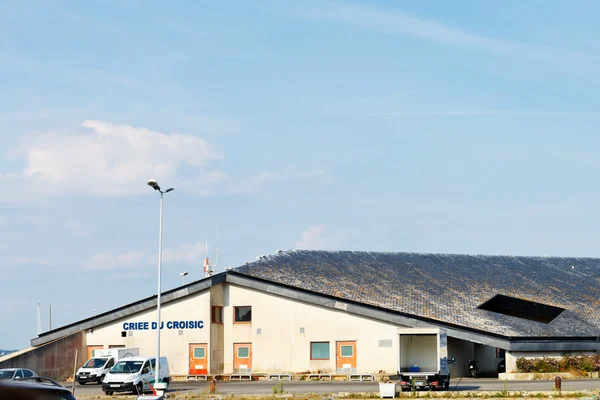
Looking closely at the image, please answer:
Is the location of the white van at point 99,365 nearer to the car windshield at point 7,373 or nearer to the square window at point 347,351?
the car windshield at point 7,373

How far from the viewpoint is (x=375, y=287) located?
5769 centimetres

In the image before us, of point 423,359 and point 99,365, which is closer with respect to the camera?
point 423,359

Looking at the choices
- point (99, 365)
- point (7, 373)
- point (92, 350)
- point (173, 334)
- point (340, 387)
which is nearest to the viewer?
point (340, 387)

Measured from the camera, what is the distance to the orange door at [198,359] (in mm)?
54531

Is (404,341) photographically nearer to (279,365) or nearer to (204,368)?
(279,365)

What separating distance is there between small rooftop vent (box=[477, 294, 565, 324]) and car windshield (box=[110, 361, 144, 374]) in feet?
85.8

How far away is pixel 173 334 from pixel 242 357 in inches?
192

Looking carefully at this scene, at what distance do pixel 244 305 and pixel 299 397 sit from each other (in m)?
22.2

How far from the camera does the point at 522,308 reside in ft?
197

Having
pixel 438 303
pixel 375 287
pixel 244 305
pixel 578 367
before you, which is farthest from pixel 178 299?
pixel 578 367

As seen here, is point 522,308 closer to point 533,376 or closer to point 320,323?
point 533,376

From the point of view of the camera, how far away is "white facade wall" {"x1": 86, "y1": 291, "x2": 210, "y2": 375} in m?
55.1

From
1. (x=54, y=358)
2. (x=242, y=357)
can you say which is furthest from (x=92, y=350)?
(x=242, y=357)

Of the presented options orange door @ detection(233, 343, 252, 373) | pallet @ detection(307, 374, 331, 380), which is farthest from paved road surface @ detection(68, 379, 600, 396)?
orange door @ detection(233, 343, 252, 373)
